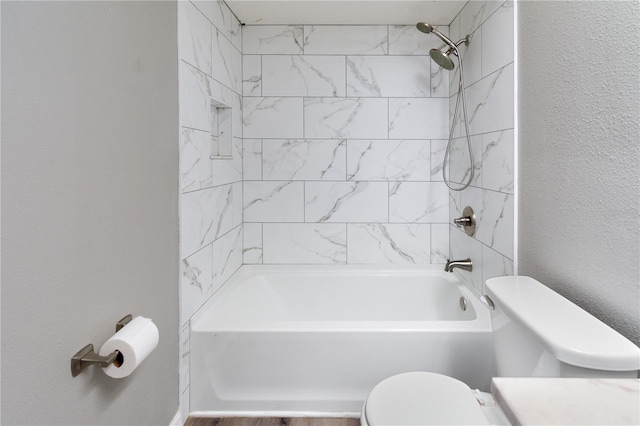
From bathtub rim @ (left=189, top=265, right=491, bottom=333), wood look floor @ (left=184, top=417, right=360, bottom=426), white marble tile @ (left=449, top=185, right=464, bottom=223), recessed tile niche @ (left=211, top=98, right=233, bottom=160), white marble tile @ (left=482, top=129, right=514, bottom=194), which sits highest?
recessed tile niche @ (left=211, top=98, right=233, bottom=160)

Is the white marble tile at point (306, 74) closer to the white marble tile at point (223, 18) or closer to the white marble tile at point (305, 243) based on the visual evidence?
the white marble tile at point (223, 18)

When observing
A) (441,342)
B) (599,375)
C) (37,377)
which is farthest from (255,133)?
(599,375)

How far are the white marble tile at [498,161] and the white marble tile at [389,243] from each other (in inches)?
29.3

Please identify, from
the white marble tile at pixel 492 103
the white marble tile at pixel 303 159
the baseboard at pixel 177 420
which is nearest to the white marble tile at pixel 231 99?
the white marble tile at pixel 303 159

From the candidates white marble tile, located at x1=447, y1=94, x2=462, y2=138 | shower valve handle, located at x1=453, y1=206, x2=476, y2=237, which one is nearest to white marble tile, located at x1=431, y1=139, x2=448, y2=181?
white marble tile, located at x1=447, y1=94, x2=462, y2=138

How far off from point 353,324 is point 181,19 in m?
1.54

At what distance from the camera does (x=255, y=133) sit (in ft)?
8.53

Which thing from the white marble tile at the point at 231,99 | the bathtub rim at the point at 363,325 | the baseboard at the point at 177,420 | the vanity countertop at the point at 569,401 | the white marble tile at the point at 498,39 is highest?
the white marble tile at the point at 498,39

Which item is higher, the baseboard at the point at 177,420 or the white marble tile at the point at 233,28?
the white marble tile at the point at 233,28

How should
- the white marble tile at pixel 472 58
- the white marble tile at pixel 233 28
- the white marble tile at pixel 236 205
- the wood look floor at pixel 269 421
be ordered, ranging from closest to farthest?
the wood look floor at pixel 269 421 → the white marble tile at pixel 472 58 → the white marble tile at pixel 233 28 → the white marble tile at pixel 236 205

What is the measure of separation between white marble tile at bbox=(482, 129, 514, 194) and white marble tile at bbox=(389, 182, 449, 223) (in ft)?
2.07

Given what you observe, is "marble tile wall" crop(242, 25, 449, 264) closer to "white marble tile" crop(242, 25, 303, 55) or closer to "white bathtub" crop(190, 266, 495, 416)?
"white marble tile" crop(242, 25, 303, 55)

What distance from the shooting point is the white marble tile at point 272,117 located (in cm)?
257

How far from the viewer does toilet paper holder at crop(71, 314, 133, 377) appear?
3.12 ft
